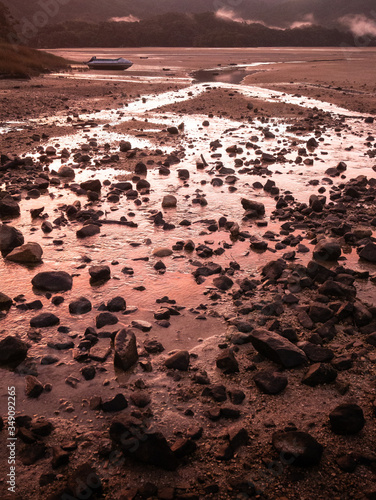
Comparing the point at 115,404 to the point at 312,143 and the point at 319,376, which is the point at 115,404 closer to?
the point at 319,376

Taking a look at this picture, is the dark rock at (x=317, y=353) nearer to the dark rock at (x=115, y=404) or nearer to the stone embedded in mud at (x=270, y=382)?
the stone embedded in mud at (x=270, y=382)

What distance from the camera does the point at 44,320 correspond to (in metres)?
3.22

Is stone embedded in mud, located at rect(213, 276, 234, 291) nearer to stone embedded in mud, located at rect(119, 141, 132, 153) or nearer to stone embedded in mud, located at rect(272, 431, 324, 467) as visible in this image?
stone embedded in mud, located at rect(272, 431, 324, 467)

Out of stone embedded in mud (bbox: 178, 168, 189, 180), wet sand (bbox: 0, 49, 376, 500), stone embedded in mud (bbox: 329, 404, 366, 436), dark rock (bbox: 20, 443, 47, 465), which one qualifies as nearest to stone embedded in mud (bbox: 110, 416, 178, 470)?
wet sand (bbox: 0, 49, 376, 500)

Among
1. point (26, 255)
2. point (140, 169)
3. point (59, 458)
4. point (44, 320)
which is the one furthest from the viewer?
point (140, 169)

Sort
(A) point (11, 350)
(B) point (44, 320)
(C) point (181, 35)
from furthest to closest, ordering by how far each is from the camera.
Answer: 1. (C) point (181, 35)
2. (B) point (44, 320)
3. (A) point (11, 350)

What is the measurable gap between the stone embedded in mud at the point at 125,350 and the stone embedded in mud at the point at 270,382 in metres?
0.81

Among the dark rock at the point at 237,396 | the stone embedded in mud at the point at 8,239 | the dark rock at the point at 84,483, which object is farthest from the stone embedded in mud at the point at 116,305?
the stone embedded in mud at the point at 8,239

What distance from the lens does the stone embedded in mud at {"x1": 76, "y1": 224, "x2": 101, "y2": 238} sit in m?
4.73

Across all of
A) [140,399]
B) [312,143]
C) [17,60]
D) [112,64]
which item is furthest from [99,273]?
[112,64]

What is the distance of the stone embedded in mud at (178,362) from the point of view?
9.23 ft

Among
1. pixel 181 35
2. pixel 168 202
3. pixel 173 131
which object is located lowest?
pixel 168 202

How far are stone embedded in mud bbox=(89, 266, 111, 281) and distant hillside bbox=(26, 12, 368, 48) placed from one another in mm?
77120

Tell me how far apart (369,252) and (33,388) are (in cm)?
333
